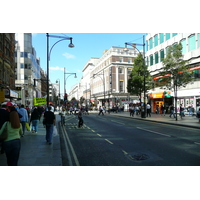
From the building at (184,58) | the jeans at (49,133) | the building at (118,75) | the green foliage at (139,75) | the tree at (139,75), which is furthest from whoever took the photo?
the building at (118,75)

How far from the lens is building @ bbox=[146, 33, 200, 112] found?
26875mm

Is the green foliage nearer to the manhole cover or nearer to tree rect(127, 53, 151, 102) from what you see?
tree rect(127, 53, 151, 102)

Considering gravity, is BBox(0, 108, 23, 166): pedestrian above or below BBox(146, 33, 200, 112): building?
below

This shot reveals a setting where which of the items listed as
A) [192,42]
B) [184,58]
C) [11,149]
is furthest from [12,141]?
[184,58]

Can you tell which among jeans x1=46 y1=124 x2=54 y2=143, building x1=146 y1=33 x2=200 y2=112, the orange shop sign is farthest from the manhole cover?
the orange shop sign

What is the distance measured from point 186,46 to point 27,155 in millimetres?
27586

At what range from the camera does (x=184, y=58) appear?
1136 inches

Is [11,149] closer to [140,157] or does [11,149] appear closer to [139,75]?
[140,157]

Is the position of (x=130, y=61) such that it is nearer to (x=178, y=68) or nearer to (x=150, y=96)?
(x=150, y=96)

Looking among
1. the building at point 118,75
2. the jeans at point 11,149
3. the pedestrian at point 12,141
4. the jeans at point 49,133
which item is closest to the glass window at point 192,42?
the jeans at point 49,133

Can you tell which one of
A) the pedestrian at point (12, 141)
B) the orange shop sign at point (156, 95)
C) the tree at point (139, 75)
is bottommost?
the pedestrian at point (12, 141)

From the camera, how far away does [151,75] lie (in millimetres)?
37938

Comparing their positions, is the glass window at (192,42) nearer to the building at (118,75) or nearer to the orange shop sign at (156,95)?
the orange shop sign at (156,95)

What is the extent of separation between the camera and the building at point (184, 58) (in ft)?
88.2
